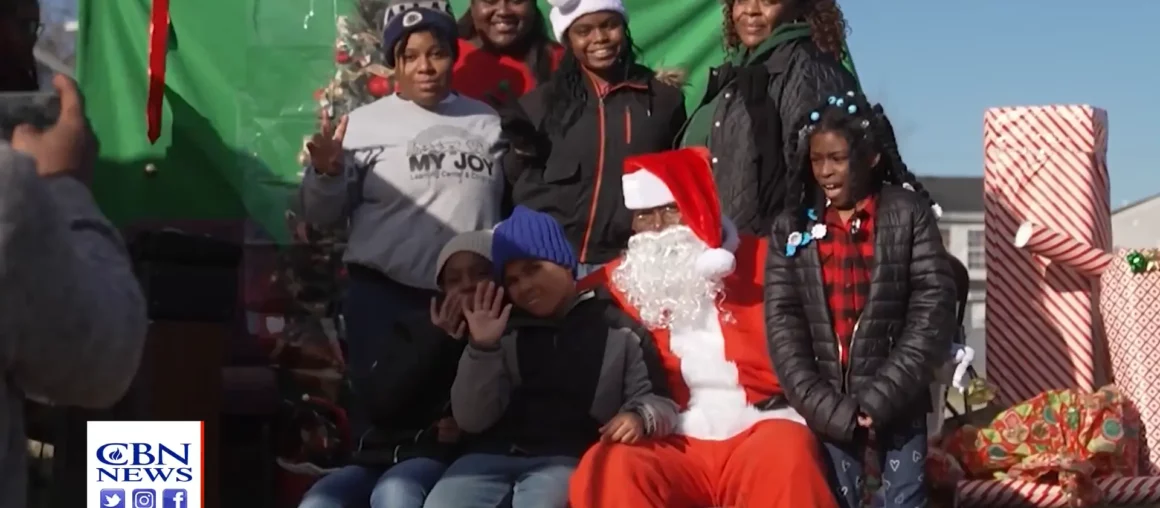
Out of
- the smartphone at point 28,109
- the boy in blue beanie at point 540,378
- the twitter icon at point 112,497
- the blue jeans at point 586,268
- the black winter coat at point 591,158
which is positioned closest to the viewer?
the smartphone at point 28,109

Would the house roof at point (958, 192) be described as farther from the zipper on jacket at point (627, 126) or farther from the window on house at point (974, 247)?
the zipper on jacket at point (627, 126)

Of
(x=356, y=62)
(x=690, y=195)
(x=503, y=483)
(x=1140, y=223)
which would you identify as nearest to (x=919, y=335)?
(x=690, y=195)

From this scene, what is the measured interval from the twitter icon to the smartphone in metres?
0.98

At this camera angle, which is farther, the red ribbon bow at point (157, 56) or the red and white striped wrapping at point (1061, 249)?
the red ribbon bow at point (157, 56)

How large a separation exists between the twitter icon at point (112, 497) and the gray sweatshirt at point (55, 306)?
32.2 inches

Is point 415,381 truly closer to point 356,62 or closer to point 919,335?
point 919,335

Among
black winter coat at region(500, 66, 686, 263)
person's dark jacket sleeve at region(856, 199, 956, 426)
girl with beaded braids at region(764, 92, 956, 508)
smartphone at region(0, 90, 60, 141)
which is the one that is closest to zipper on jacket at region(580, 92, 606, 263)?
black winter coat at region(500, 66, 686, 263)

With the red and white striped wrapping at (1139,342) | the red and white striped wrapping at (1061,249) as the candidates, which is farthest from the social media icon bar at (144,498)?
the red and white striped wrapping at (1139,342)

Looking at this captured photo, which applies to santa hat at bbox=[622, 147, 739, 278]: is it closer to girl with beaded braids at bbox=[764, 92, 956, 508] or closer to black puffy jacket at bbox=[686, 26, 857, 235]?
girl with beaded braids at bbox=[764, 92, 956, 508]

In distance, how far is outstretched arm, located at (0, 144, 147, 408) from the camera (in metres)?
1.87

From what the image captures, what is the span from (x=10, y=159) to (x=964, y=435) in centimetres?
349

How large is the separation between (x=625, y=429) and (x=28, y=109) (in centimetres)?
199

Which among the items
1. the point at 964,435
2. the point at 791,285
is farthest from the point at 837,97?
the point at 964,435

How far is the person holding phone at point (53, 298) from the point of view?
6.15 feet
